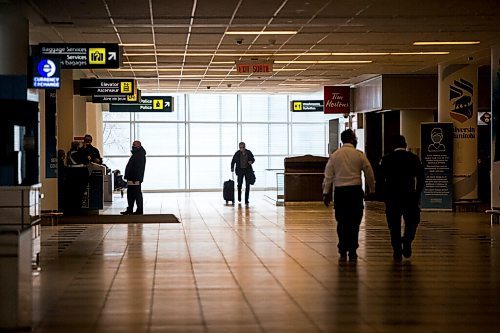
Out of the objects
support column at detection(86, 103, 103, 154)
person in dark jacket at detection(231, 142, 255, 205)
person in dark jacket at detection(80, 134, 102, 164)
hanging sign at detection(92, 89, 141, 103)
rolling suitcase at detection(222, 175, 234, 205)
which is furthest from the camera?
support column at detection(86, 103, 103, 154)

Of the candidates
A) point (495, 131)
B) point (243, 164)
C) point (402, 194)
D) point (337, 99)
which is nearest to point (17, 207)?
point (402, 194)

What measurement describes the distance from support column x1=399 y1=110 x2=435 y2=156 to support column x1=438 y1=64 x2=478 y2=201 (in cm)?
286

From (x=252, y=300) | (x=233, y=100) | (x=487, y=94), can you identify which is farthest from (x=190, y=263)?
(x=233, y=100)

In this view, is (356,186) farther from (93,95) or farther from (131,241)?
(93,95)

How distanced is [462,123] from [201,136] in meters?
15.9

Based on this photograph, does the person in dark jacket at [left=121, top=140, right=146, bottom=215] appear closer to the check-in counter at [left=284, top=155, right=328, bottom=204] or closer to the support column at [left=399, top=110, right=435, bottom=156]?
the check-in counter at [left=284, top=155, right=328, bottom=204]

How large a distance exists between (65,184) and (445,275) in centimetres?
1139

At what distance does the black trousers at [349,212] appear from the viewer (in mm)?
11352

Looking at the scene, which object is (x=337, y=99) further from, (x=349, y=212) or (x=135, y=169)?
(x=349, y=212)

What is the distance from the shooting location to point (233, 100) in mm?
35938

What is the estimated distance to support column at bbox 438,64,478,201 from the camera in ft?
69.6

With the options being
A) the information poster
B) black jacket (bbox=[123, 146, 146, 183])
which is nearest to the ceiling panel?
the information poster

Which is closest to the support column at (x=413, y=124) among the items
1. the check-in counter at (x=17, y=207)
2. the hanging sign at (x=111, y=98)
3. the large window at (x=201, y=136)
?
the hanging sign at (x=111, y=98)

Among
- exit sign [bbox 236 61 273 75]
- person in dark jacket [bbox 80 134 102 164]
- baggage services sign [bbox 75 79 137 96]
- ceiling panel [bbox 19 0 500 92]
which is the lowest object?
person in dark jacket [bbox 80 134 102 164]
